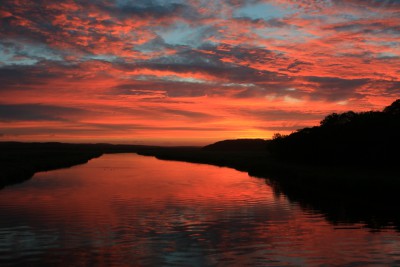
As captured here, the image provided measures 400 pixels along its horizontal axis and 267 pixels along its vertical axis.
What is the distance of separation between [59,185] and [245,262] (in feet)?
127

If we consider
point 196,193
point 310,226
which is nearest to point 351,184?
point 196,193

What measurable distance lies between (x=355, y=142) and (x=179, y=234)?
5177 centimetres

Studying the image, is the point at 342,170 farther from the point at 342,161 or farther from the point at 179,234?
the point at 179,234

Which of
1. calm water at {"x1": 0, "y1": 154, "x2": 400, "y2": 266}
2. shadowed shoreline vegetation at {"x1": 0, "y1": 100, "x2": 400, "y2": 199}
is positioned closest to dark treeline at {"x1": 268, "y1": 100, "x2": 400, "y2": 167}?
shadowed shoreline vegetation at {"x1": 0, "y1": 100, "x2": 400, "y2": 199}

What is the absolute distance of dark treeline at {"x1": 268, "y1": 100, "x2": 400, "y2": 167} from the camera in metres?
63.6

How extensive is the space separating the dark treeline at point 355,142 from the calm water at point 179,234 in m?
30.5

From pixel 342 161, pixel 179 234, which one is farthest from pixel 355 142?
pixel 179 234

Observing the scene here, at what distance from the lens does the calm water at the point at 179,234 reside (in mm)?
18484

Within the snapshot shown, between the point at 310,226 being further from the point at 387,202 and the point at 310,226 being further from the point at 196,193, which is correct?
the point at 196,193

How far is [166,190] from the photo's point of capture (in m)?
47.5

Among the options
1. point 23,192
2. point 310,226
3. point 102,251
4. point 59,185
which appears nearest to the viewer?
point 102,251

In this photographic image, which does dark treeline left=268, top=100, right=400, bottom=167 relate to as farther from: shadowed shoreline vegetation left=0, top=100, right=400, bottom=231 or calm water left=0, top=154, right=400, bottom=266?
calm water left=0, top=154, right=400, bottom=266

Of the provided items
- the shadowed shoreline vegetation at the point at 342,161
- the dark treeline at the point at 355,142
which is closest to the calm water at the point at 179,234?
the shadowed shoreline vegetation at the point at 342,161

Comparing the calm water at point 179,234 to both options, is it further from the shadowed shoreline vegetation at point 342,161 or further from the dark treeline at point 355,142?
the dark treeline at point 355,142
